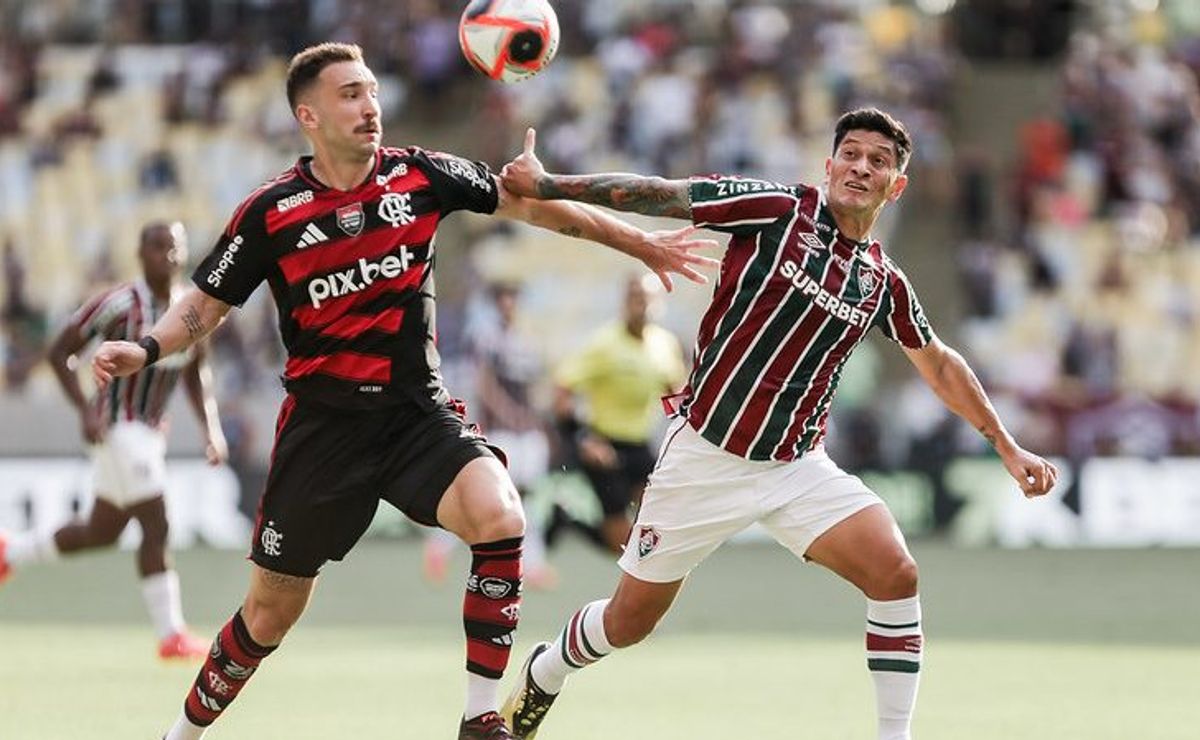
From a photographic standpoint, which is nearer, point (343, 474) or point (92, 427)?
point (343, 474)

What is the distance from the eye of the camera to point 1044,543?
19.8 meters

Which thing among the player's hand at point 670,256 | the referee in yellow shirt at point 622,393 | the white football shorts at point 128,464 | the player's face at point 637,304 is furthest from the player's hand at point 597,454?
the player's hand at point 670,256

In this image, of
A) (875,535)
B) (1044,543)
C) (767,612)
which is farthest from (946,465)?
(875,535)

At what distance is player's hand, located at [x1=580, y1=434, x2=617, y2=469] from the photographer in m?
14.5

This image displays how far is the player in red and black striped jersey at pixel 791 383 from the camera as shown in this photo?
Result: 26.2 ft

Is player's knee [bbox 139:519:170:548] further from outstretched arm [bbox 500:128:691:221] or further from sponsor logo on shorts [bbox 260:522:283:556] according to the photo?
outstretched arm [bbox 500:128:691:221]

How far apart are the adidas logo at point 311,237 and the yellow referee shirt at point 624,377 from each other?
22.7ft

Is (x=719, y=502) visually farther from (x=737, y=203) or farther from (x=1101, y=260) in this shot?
(x=1101, y=260)

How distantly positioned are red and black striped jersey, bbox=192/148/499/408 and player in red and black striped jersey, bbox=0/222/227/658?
12.6ft

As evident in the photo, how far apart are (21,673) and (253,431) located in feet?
33.5

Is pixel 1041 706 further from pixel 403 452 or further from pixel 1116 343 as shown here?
pixel 1116 343

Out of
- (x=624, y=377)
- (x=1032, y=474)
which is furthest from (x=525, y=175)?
(x=624, y=377)

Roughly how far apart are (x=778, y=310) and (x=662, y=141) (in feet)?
56.9

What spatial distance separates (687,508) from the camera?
27.2 feet
